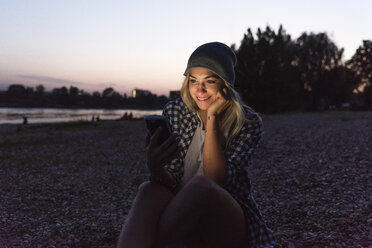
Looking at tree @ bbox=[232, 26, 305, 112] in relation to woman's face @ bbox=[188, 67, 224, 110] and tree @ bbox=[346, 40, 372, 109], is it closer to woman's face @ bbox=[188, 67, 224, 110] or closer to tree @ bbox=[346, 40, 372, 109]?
tree @ bbox=[346, 40, 372, 109]

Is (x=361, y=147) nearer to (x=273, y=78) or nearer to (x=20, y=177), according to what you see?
(x=20, y=177)

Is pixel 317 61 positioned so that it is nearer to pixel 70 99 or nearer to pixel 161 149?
pixel 161 149

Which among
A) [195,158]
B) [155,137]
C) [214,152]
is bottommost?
[195,158]

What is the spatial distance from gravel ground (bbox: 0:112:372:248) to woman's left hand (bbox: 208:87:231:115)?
2.14m

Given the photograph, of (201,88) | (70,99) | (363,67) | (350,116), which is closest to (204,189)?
(201,88)

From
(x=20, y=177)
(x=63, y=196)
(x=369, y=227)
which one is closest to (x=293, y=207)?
(x=369, y=227)

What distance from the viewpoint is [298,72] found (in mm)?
46969

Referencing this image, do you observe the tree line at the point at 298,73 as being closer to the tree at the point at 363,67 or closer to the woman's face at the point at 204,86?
the tree at the point at 363,67

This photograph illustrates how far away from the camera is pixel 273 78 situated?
35562 millimetres

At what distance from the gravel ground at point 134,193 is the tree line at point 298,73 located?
13348 mm

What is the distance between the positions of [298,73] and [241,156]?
48755 mm

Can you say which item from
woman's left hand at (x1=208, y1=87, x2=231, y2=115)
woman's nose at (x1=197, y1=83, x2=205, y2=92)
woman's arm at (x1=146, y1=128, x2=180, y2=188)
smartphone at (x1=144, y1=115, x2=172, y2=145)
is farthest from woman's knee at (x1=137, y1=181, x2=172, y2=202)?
woman's nose at (x1=197, y1=83, x2=205, y2=92)

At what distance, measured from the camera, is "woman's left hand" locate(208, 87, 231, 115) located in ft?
8.79

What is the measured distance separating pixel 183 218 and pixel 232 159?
2.31 feet
